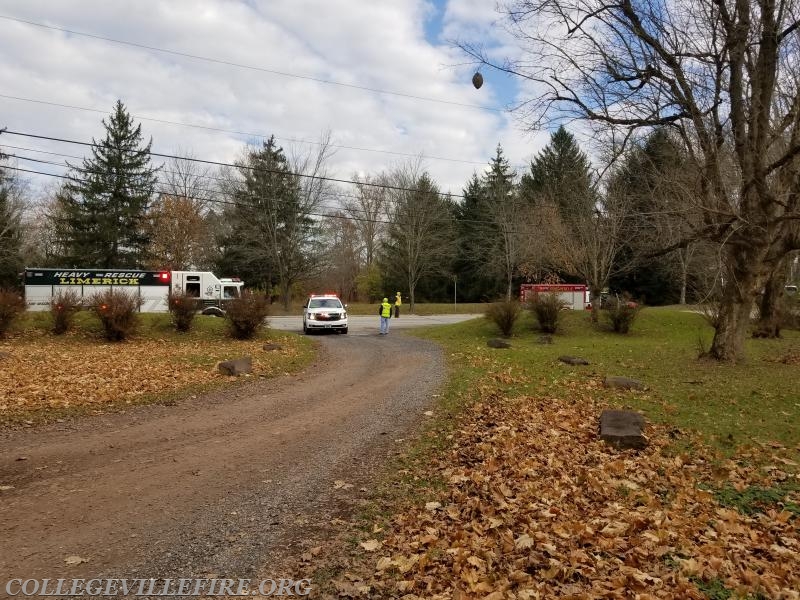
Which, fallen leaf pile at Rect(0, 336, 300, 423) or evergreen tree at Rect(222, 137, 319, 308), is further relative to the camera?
evergreen tree at Rect(222, 137, 319, 308)

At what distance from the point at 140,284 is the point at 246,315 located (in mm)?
16312

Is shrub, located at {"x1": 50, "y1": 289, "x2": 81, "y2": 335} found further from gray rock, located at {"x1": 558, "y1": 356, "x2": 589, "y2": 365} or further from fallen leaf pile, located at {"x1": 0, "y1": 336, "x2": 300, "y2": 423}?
gray rock, located at {"x1": 558, "y1": 356, "x2": 589, "y2": 365}

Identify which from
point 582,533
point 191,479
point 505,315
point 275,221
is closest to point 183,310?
point 505,315

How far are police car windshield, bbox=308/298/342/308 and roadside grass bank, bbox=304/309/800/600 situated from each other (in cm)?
1493

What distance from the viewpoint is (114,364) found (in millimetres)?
13367

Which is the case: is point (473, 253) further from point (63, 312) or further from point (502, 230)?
point (63, 312)

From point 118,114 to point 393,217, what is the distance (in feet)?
85.4

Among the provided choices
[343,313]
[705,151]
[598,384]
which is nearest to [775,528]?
[598,384]

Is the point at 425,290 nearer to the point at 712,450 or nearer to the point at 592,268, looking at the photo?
the point at 592,268

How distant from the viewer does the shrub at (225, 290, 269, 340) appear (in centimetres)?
1873

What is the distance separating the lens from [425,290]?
58469 millimetres

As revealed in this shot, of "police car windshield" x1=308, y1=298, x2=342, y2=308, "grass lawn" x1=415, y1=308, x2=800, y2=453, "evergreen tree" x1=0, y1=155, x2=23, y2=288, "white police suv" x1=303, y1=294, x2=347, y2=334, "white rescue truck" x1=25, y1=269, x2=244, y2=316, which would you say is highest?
"evergreen tree" x1=0, y1=155, x2=23, y2=288

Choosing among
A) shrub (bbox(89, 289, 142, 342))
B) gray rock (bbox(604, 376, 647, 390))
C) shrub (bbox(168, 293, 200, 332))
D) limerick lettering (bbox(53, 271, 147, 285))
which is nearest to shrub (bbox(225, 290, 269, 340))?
shrub (bbox(168, 293, 200, 332))

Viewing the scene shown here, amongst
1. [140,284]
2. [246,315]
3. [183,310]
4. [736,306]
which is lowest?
[246,315]
